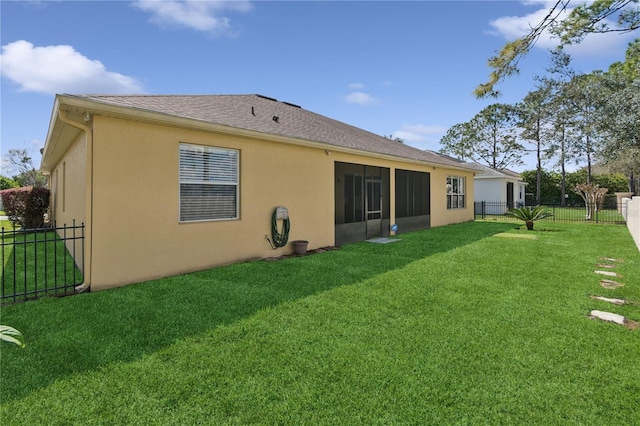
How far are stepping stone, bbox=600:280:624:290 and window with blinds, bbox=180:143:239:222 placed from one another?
23.4 feet

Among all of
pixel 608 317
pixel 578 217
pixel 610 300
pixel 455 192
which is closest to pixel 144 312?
pixel 608 317

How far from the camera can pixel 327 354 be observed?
331 cm

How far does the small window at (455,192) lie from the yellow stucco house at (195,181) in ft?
24.1

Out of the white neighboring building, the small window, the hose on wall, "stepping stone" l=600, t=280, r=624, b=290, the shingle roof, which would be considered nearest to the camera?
"stepping stone" l=600, t=280, r=624, b=290

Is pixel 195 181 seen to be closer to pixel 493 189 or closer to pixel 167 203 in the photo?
pixel 167 203

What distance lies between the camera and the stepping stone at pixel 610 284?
5672 mm

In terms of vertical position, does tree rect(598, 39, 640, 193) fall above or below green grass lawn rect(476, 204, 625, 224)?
above

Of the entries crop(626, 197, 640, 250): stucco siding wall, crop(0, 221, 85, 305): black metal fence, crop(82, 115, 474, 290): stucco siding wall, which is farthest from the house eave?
crop(626, 197, 640, 250): stucco siding wall

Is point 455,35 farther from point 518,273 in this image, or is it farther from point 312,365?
point 312,365

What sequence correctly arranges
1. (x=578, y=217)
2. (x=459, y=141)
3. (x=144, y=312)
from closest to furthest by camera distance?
1. (x=144, y=312)
2. (x=578, y=217)
3. (x=459, y=141)

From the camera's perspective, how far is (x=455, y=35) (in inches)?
399

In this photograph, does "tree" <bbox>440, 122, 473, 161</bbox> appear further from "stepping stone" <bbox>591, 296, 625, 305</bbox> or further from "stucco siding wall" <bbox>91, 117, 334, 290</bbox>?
"stepping stone" <bbox>591, 296, 625, 305</bbox>

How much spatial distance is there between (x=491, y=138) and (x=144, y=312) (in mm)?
44259

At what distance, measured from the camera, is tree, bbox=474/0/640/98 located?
480cm
